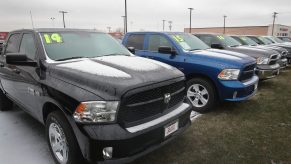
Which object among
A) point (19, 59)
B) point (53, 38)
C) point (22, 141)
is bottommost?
point (22, 141)

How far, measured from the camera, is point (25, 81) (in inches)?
137

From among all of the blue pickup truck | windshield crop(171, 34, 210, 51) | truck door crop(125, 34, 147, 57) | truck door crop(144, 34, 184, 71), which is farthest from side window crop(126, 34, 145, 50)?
windshield crop(171, 34, 210, 51)

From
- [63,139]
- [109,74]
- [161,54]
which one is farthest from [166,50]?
[63,139]

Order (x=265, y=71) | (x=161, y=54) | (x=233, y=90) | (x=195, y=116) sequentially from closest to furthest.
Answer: (x=233, y=90)
(x=195, y=116)
(x=161, y=54)
(x=265, y=71)

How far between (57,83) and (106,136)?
954 millimetres

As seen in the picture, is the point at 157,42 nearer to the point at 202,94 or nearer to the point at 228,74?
the point at 202,94

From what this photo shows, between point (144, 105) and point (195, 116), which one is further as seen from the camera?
point (195, 116)

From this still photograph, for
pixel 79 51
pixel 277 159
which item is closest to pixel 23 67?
pixel 79 51

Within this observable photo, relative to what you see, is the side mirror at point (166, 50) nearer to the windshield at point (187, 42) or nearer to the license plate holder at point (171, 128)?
the windshield at point (187, 42)

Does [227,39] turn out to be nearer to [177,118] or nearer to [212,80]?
[212,80]

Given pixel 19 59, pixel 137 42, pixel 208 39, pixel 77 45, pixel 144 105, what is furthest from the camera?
pixel 208 39

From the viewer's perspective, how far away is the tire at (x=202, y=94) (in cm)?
473

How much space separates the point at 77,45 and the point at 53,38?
1.18 ft

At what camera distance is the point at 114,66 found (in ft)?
9.59
